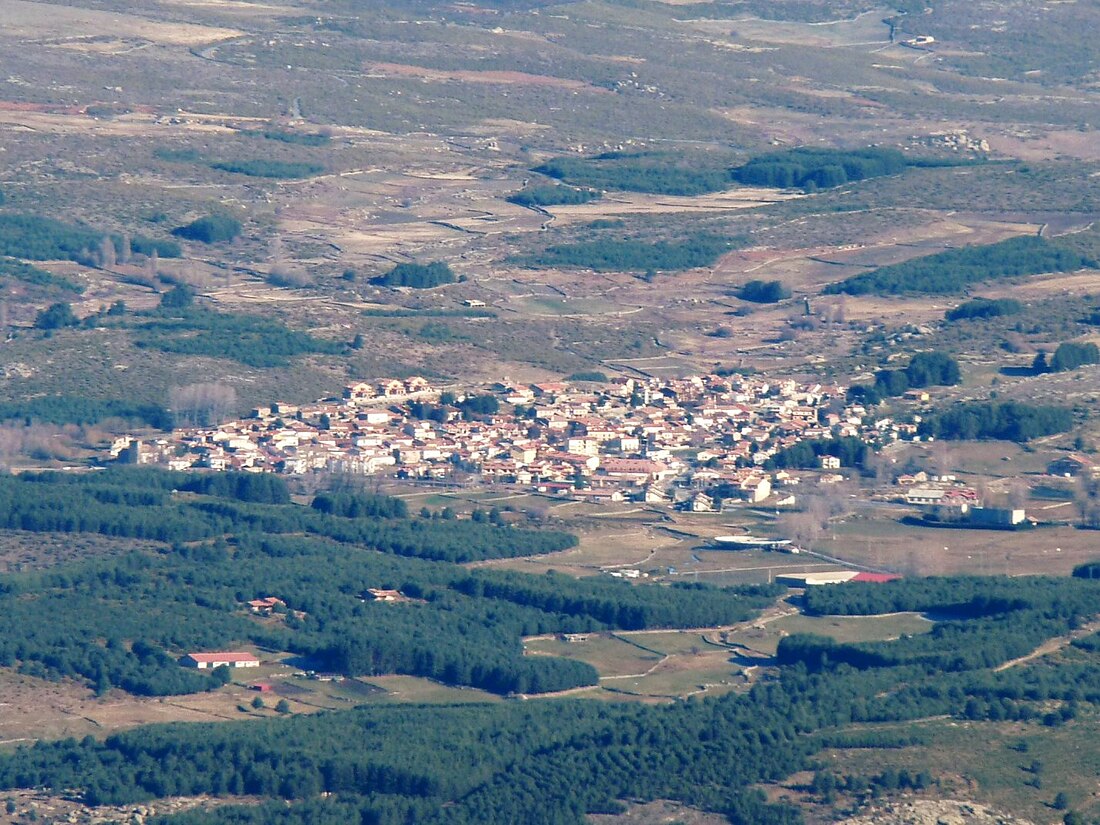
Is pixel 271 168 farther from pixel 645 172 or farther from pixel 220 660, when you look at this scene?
pixel 220 660

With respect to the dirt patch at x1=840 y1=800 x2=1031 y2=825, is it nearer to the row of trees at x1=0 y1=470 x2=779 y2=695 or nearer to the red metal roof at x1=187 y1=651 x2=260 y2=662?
the row of trees at x1=0 y1=470 x2=779 y2=695

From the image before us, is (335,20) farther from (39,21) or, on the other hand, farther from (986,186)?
(986,186)

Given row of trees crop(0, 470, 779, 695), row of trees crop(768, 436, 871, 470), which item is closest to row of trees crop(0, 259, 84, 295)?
row of trees crop(0, 470, 779, 695)

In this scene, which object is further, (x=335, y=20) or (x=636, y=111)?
(x=335, y=20)

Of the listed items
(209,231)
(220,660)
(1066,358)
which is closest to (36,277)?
(209,231)

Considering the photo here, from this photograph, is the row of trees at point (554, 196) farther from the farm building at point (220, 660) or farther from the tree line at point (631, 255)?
the farm building at point (220, 660)

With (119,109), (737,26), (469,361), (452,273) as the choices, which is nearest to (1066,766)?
(469,361)
